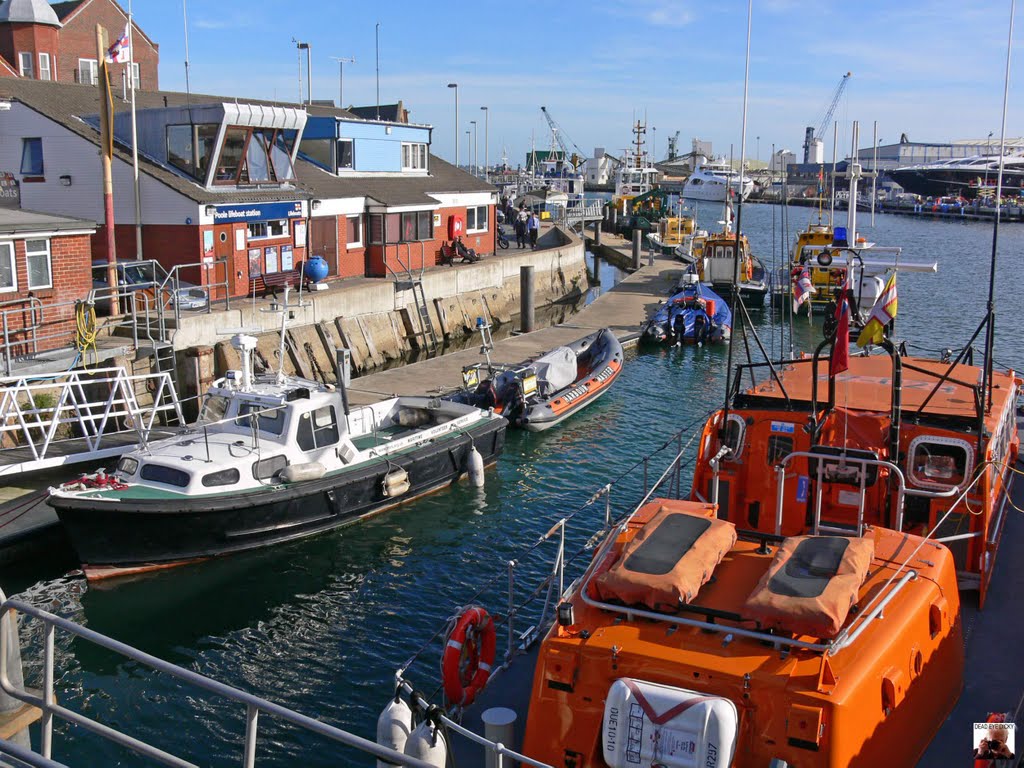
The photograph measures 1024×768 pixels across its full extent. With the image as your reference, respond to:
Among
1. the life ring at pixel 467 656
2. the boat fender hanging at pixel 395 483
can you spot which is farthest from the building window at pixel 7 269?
the life ring at pixel 467 656

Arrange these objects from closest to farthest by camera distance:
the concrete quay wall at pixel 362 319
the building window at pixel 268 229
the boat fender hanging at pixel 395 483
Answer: the boat fender hanging at pixel 395 483 → the concrete quay wall at pixel 362 319 → the building window at pixel 268 229

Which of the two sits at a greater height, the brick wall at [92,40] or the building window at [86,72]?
the brick wall at [92,40]

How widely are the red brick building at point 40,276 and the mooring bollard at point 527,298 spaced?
705 inches

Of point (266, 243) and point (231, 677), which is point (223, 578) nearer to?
point (231, 677)

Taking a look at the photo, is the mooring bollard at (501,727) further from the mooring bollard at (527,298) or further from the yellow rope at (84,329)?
the mooring bollard at (527,298)

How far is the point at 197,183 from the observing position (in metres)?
29.2

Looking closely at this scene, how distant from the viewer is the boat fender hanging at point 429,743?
26.7 ft

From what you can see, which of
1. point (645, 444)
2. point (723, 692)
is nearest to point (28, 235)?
point (645, 444)

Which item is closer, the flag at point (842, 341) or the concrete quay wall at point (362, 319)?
the flag at point (842, 341)

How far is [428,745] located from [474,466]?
41.5 ft

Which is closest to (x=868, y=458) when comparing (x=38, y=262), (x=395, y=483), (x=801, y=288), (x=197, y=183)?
(x=801, y=288)

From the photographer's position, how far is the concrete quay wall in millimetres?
25484

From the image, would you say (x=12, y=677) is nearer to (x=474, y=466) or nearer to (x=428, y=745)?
(x=428, y=745)

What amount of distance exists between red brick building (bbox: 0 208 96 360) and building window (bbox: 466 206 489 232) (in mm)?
22740
